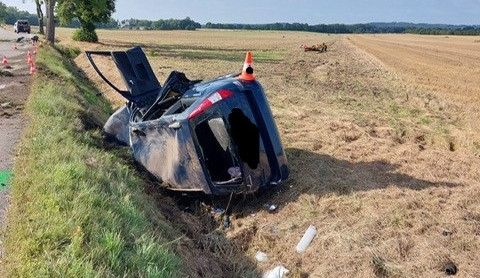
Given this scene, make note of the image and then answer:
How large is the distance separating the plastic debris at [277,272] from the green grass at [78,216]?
3.35ft

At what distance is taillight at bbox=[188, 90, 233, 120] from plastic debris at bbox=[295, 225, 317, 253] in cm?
171

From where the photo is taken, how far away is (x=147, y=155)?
6.09 meters

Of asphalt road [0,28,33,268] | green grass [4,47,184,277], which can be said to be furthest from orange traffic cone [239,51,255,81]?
asphalt road [0,28,33,268]

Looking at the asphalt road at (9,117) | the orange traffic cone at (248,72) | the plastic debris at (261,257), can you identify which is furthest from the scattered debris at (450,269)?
the asphalt road at (9,117)

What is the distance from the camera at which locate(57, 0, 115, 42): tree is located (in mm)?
36625

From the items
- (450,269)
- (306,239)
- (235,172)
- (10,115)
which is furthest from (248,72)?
(10,115)

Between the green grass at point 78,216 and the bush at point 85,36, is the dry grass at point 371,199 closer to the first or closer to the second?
the green grass at point 78,216

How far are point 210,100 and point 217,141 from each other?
0.73 m

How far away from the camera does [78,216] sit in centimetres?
370

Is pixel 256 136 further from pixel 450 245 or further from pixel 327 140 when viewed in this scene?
pixel 327 140

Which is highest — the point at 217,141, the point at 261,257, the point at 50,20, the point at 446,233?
the point at 50,20

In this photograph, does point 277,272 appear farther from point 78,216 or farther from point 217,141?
point 78,216

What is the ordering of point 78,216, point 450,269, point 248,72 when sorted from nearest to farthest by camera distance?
point 78,216
point 450,269
point 248,72

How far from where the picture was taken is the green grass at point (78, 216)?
314cm
